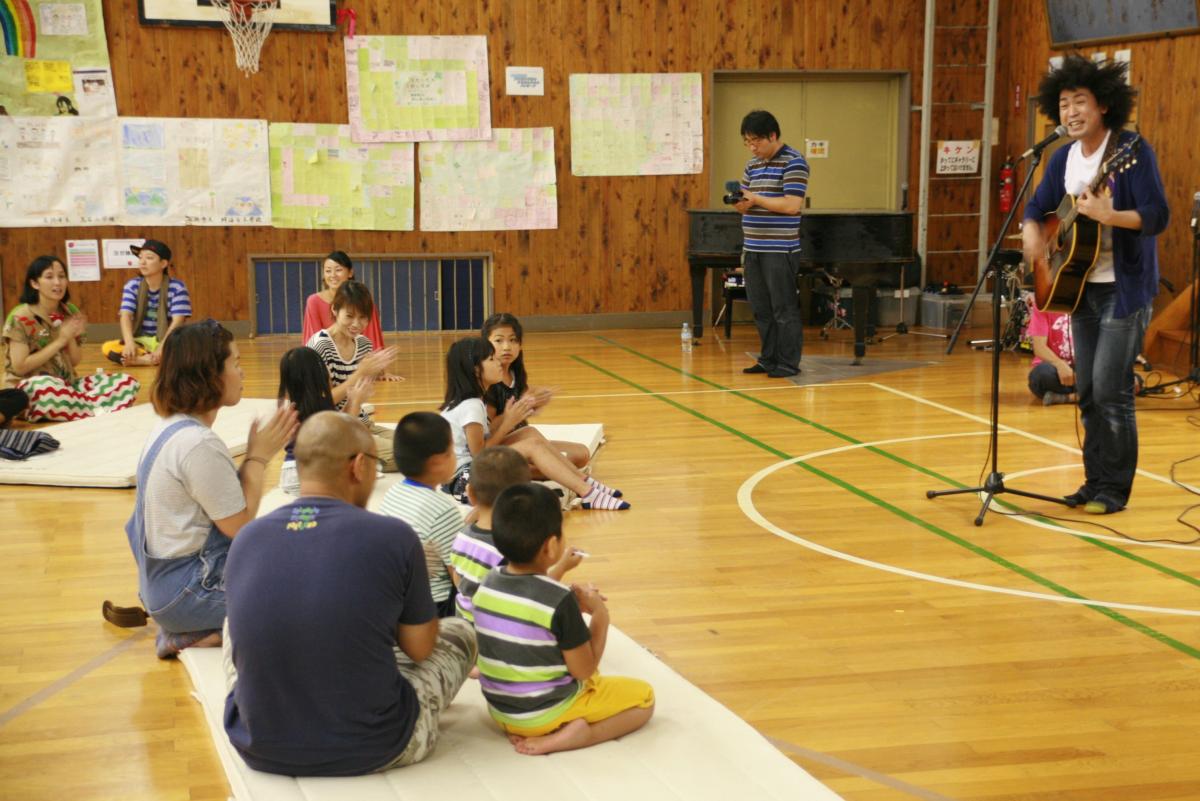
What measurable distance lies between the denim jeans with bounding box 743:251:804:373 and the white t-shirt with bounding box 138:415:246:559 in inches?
219

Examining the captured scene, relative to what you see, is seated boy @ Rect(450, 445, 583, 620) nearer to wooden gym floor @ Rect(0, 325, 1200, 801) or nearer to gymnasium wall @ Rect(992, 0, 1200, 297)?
wooden gym floor @ Rect(0, 325, 1200, 801)

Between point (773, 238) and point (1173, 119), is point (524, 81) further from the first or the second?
point (1173, 119)

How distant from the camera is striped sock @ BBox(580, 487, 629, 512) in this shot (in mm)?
5254

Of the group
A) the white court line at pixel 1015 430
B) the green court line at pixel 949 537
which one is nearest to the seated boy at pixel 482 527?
the green court line at pixel 949 537

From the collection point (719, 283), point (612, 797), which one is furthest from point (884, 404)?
point (612, 797)

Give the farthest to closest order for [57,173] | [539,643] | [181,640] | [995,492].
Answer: [57,173]
[995,492]
[181,640]
[539,643]

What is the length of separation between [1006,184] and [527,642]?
9539 mm

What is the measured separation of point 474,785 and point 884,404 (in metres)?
5.24

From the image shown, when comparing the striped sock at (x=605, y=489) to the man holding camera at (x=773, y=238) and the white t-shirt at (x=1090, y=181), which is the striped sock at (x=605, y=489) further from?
the man holding camera at (x=773, y=238)

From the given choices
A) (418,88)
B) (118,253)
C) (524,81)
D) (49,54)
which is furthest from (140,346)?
(524,81)

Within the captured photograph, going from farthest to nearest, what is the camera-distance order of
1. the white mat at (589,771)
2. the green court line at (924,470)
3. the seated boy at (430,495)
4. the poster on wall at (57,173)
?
the poster on wall at (57,173)
the green court line at (924,470)
the seated boy at (430,495)
the white mat at (589,771)

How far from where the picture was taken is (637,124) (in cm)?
1116

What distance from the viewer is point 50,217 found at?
404 inches

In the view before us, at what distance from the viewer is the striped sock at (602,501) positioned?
207 inches
